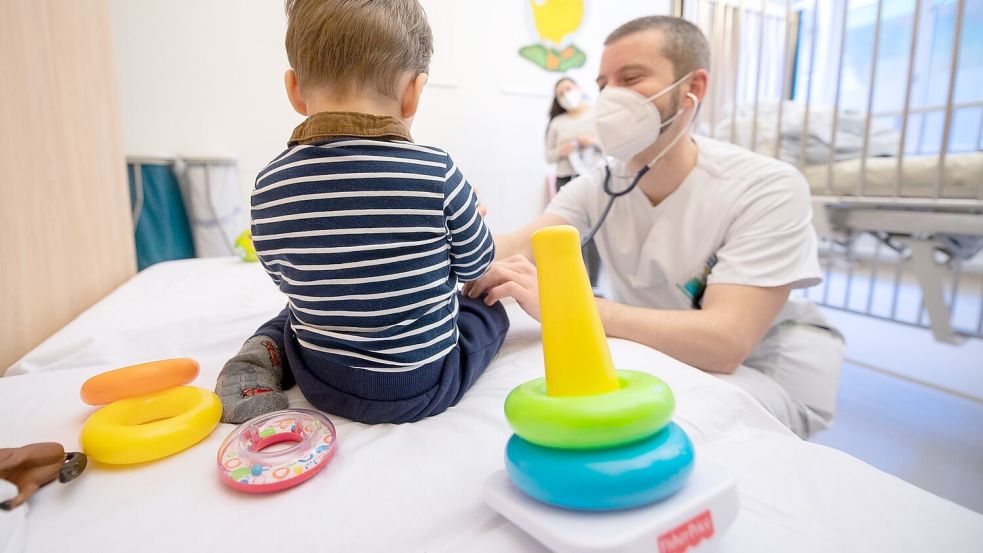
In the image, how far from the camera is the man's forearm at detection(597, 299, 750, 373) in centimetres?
86

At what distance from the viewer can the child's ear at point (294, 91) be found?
2.22 ft

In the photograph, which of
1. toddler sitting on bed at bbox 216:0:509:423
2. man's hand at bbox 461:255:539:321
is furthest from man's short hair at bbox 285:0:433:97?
man's hand at bbox 461:255:539:321

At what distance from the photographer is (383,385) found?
61 centimetres

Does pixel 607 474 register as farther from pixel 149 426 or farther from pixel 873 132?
pixel 873 132

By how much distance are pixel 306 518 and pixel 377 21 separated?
1.80 feet

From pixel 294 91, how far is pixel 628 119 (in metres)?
0.72

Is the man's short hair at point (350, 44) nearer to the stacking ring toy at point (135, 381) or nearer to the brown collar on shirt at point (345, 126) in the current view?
the brown collar on shirt at point (345, 126)

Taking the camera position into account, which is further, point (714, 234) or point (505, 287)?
point (714, 234)

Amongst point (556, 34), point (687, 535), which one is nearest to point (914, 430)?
point (687, 535)

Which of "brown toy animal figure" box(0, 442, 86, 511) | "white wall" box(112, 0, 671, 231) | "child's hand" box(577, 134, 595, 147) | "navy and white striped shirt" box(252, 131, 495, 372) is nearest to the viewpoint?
"brown toy animal figure" box(0, 442, 86, 511)

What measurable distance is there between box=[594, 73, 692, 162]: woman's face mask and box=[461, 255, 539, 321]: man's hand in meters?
0.48

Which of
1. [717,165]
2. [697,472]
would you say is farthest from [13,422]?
[717,165]

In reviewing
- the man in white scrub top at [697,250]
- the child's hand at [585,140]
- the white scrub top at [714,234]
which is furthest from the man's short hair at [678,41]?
the child's hand at [585,140]

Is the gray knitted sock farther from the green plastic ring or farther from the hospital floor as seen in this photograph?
the hospital floor
